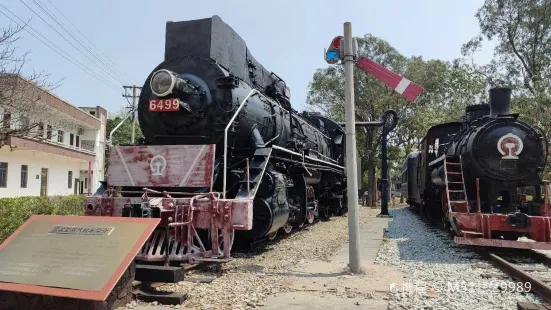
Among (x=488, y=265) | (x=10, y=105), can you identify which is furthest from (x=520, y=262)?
(x=10, y=105)

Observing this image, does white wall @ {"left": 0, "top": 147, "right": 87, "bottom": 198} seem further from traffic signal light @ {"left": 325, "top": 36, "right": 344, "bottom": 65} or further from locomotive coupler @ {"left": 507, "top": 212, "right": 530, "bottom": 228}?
locomotive coupler @ {"left": 507, "top": 212, "right": 530, "bottom": 228}

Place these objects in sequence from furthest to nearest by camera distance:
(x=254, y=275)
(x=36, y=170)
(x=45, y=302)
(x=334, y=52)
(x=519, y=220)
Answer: (x=36, y=170) → (x=519, y=220) → (x=334, y=52) → (x=254, y=275) → (x=45, y=302)

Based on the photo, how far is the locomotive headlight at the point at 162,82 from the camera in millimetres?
6352

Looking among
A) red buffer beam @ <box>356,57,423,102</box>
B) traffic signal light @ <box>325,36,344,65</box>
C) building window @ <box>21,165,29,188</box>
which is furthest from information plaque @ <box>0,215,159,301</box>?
building window @ <box>21,165,29,188</box>

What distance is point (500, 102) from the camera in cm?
940

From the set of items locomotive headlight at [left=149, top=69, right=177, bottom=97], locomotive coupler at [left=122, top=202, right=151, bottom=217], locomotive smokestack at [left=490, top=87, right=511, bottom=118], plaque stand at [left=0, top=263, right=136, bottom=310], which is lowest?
plaque stand at [left=0, top=263, right=136, bottom=310]

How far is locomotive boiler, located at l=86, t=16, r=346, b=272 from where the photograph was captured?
5750mm

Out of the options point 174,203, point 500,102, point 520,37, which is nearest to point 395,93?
point 520,37

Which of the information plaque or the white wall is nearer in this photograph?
the information plaque

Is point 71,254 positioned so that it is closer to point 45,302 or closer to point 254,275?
point 45,302

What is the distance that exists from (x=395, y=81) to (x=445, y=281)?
3.08 m

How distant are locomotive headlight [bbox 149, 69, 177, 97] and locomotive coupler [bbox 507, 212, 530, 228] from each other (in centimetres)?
633

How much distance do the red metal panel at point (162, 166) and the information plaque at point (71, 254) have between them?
1838mm

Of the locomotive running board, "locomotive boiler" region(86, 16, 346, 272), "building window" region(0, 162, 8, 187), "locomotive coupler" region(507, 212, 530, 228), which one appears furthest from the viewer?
"building window" region(0, 162, 8, 187)
